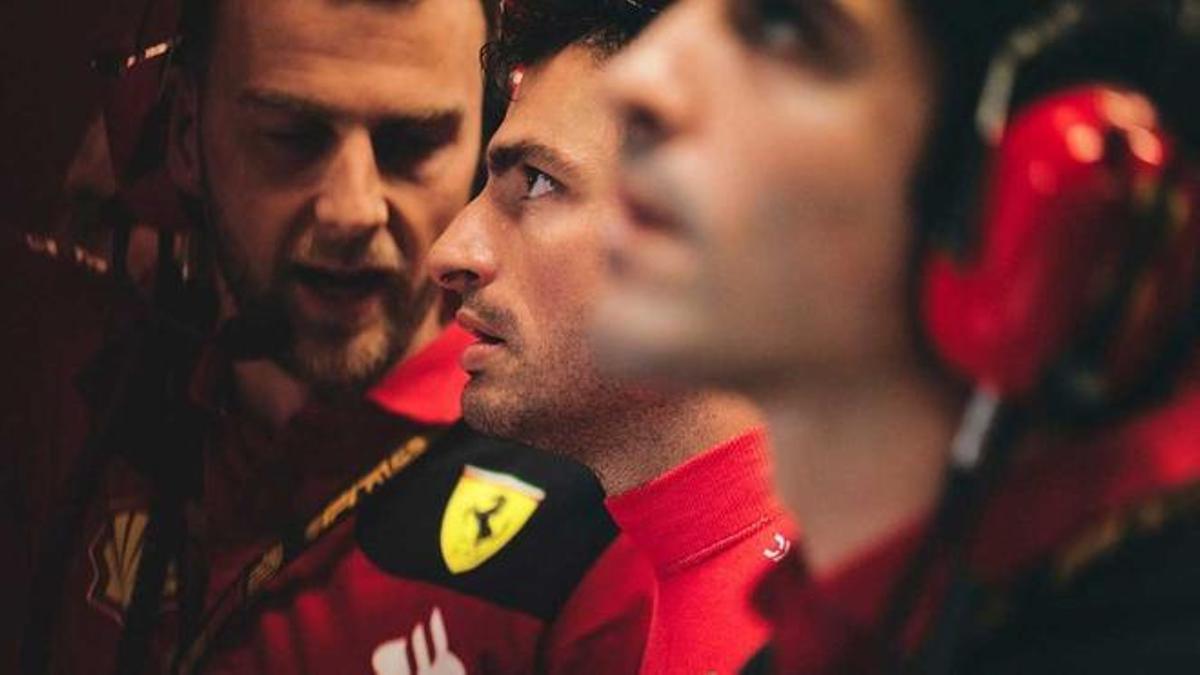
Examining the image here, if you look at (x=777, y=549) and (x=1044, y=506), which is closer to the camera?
(x=1044, y=506)

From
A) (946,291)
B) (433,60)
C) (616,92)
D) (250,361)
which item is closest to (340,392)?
(250,361)

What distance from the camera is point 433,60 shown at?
1656mm

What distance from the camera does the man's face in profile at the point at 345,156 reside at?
5.35 ft

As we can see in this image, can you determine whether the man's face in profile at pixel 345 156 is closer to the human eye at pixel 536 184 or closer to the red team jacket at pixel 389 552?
the red team jacket at pixel 389 552

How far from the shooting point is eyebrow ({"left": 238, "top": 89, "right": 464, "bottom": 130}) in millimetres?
1632

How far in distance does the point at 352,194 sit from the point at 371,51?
14cm

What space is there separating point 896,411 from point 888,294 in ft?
0.16

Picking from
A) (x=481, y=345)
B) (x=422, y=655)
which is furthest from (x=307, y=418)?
(x=481, y=345)

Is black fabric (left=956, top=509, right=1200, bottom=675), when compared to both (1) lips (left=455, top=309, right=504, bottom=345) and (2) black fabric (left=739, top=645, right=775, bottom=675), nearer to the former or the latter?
(2) black fabric (left=739, top=645, right=775, bottom=675)

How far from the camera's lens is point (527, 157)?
1.29 meters

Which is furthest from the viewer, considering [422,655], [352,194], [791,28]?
[352,194]

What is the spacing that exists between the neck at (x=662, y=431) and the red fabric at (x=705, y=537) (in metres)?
0.03

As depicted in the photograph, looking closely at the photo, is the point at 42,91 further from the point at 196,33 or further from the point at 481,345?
the point at 481,345

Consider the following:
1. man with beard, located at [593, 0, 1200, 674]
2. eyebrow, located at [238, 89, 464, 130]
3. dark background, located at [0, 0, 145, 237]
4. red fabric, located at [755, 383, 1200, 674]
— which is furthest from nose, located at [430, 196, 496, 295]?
dark background, located at [0, 0, 145, 237]
